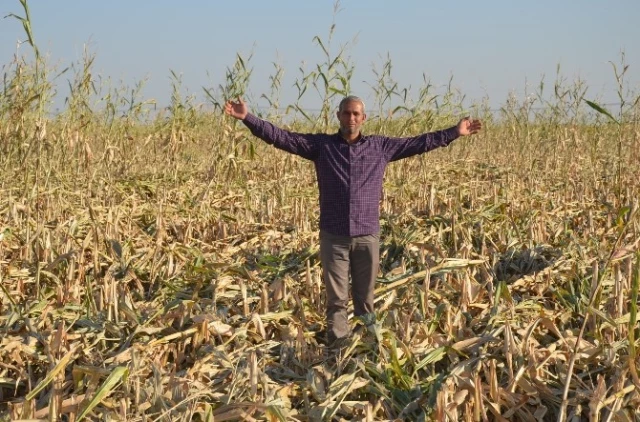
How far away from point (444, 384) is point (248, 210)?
120 inches

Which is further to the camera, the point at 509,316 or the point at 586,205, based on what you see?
the point at 586,205

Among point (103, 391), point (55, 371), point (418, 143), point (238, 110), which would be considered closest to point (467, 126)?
point (418, 143)

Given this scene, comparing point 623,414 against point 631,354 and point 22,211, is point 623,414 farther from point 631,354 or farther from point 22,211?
point 22,211

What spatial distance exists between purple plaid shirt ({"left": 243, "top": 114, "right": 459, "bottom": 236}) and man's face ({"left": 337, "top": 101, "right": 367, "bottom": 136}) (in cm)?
8

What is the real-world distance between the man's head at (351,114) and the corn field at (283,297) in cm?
101

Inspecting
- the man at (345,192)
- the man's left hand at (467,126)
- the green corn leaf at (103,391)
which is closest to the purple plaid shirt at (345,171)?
the man at (345,192)

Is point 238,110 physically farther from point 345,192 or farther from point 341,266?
point 341,266

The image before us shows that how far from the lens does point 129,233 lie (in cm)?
465

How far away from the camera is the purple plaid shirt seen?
327 cm

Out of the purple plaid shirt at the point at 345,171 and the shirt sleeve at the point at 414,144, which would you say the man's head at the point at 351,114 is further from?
the shirt sleeve at the point at 414,144

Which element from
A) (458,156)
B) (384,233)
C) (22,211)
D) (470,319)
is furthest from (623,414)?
(458,156)

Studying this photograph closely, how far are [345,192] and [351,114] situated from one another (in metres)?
0.40

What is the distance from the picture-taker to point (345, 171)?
328 centimetres

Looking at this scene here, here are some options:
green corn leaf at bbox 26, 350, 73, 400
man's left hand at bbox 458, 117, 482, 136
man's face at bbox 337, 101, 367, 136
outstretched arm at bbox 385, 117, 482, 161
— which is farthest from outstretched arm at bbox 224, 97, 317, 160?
green corn leaf at bbox 26, 350, 73, 400
